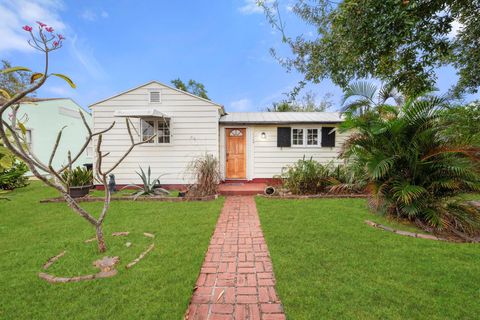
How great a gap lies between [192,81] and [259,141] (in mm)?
19954

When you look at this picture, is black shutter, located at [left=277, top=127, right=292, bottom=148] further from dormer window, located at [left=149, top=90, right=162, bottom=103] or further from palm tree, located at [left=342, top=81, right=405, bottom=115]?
dormer window, located at [left=149, top=90, right=162, bottom=103]

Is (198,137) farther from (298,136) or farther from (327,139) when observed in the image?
(327,139)

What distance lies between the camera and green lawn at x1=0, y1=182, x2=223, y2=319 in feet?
6.82

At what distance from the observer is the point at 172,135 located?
793 centimetres

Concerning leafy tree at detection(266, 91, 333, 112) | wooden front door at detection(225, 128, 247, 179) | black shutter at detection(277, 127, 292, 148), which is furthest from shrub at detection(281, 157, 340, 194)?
leafy tree at detection(266, 91, 333, 112)

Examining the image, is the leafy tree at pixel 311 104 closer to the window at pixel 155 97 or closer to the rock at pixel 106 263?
the window at pixel 155 97

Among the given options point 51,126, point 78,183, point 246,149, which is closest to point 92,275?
point 78,183

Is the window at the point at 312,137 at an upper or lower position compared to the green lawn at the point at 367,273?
upper

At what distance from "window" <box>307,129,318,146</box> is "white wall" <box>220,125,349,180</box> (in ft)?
0.61

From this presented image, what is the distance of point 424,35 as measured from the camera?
236 cm

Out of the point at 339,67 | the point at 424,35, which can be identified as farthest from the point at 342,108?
the point at 424,35

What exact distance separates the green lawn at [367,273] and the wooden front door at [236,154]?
431 centimetres

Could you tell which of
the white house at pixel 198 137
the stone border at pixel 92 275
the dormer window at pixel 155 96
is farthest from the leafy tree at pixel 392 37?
the dormer window at pixel 155 96

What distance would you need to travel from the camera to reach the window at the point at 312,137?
8359 millimetres
